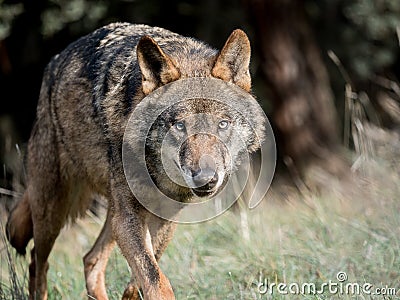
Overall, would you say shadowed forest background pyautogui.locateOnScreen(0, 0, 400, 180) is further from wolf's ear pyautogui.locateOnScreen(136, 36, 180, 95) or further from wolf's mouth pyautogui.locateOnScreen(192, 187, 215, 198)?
wolf's mouth pyautogui.locateOnScreen(192, 187, 215, 198)

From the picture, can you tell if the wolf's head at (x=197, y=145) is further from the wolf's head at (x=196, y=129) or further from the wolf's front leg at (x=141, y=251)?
the wolf's front leg at (x=141, y=251)

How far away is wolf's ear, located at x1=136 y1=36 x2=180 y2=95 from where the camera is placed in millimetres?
4500

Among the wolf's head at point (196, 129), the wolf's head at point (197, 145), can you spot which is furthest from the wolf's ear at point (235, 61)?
the wolf's head at point (197, 145)

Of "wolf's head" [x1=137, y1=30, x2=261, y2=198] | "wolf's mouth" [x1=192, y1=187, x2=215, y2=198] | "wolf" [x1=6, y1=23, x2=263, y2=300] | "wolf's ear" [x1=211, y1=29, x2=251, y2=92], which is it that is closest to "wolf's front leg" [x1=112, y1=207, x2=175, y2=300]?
"wolf" [x1=6, y1=23, x2=263, y2=300]

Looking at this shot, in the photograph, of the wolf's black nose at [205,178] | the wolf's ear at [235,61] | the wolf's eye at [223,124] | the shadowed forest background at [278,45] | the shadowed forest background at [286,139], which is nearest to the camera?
the wolf's black nose at [205,178]

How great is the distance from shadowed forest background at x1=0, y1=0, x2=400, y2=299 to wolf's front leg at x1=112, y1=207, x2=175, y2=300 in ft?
2.36

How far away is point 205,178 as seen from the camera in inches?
161

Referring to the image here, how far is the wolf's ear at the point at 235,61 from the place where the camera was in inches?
183

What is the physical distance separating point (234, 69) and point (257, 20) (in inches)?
247

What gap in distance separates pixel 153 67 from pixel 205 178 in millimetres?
875

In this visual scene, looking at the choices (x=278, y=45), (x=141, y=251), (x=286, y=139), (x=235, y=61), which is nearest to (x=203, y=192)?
(x=141, y=251)

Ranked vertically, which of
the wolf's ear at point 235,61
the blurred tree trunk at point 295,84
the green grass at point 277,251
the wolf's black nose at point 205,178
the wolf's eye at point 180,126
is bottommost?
the blurred tree trunk at point 295,84

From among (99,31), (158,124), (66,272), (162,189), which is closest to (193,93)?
(158,124)

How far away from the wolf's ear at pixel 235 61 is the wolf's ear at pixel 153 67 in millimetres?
273
